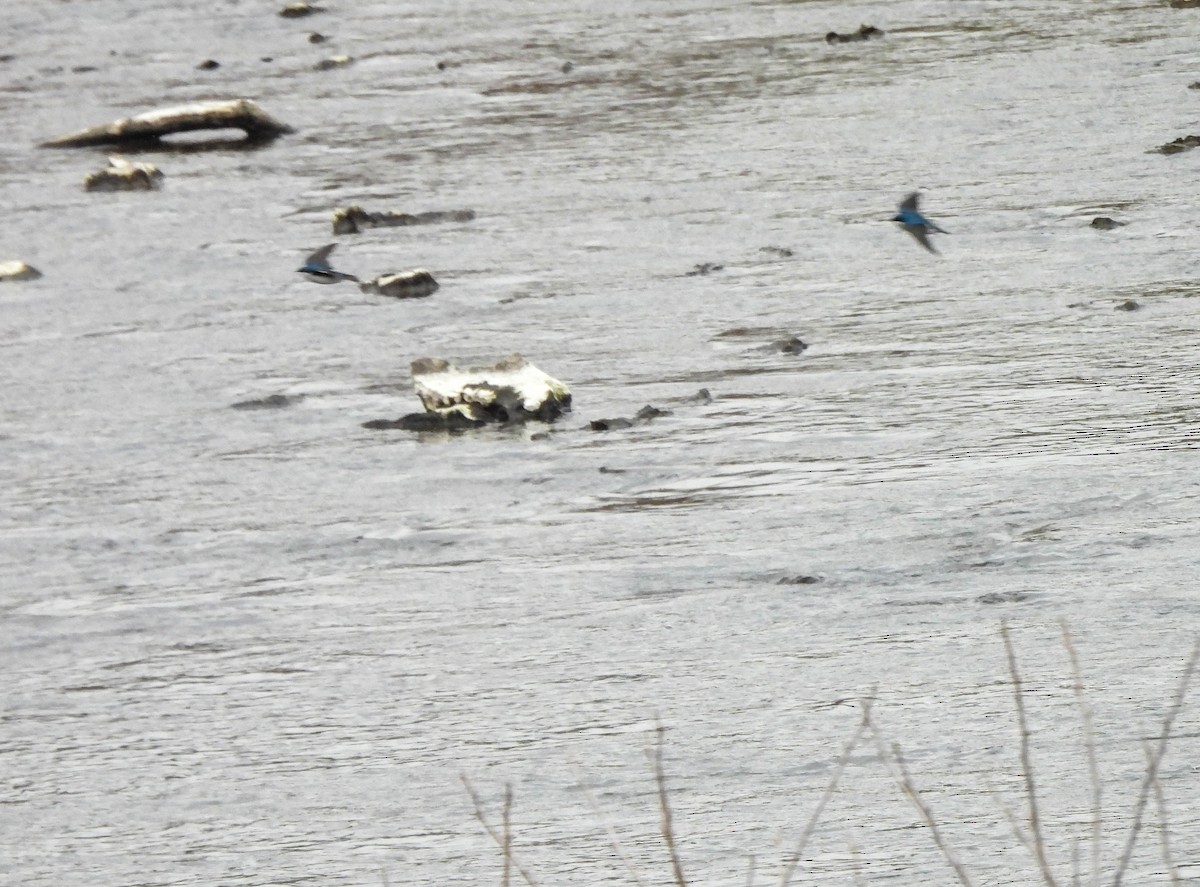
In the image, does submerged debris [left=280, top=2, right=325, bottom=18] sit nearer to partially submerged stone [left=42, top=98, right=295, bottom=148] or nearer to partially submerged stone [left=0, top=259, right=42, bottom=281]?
partially submerged stone [left=42, top=98, right=295, bottom=148]

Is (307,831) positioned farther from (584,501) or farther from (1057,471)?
(1057,471)

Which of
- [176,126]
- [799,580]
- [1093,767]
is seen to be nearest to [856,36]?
[176,126]

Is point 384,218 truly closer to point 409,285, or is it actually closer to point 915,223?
point 409,285

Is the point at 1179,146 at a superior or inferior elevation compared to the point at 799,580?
superior

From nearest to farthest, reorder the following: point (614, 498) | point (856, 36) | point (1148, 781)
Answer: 1. point (1148, 781)
2. point (614, 498)
3. point (856, 36)

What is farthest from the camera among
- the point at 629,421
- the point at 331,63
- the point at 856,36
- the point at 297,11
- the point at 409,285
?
the point at 297,11

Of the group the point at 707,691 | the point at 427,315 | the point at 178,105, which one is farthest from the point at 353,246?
the point at 707,691

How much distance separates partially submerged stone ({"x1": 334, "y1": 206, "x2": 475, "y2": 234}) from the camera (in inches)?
289

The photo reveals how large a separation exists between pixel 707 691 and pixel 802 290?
270 centimetres

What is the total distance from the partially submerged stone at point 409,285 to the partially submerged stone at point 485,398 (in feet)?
3.42

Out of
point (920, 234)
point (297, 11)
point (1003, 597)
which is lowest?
point (1003, 597)

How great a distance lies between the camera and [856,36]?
10.3 metres

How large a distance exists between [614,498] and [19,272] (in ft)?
10.7

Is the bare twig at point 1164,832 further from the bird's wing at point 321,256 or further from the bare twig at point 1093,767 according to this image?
the bird's wing at point 321,256
